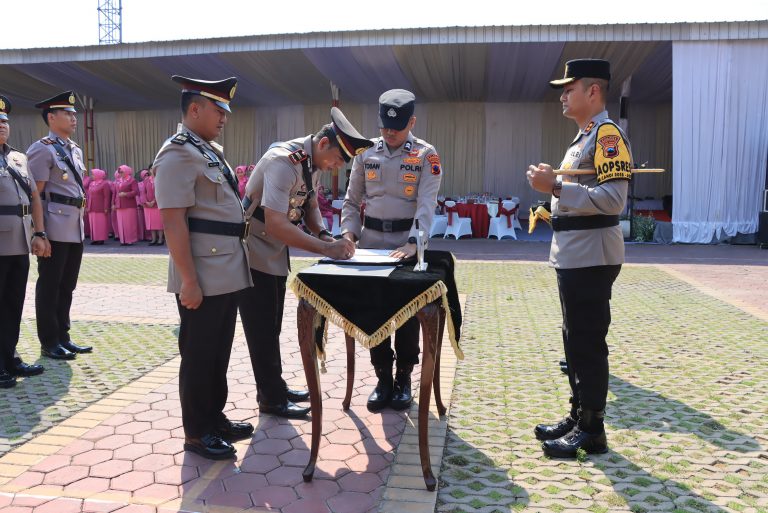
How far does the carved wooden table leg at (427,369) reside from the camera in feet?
9.12

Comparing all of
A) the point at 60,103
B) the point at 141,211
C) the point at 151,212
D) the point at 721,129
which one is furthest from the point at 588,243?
the point at 141,211

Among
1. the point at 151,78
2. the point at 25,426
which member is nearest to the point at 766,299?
the point at 25,426

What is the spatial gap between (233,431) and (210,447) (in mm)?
254

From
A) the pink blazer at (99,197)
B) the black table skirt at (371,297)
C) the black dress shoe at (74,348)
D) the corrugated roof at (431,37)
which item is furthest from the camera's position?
the pink blazer at (99,197)

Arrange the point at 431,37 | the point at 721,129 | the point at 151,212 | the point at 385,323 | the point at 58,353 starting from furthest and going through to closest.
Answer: the point at 151,212, the point at 431,37, the point at 721,129, the point at 58,353, the point at 385,323

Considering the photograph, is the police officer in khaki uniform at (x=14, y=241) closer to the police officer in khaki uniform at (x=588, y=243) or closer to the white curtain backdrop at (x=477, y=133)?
the police officer in khaki uniform at (x=588, y=243)

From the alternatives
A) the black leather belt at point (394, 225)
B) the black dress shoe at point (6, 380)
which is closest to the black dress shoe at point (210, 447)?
the black leather belt at point (394, 225)

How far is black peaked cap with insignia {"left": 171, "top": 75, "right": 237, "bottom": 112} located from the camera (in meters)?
2.92

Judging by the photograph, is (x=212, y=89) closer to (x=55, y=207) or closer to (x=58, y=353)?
(x=55, y=207)

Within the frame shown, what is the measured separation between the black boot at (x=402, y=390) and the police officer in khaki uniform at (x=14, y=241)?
8.65 feet

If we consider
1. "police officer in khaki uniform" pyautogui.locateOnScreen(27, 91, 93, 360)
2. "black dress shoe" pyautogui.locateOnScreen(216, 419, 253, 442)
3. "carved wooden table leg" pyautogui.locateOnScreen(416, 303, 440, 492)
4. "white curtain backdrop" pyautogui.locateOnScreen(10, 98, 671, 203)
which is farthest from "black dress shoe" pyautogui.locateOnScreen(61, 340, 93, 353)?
"white curtain backdrop" pyautogui.locateOnScreen(10, 98, 671, 203)

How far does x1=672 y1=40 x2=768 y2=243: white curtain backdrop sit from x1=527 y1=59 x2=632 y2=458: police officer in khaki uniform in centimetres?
1120

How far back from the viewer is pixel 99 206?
13.8m

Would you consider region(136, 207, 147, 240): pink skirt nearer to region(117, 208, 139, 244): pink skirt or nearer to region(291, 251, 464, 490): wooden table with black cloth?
region(117, 208, 139, 244): pink skirt
